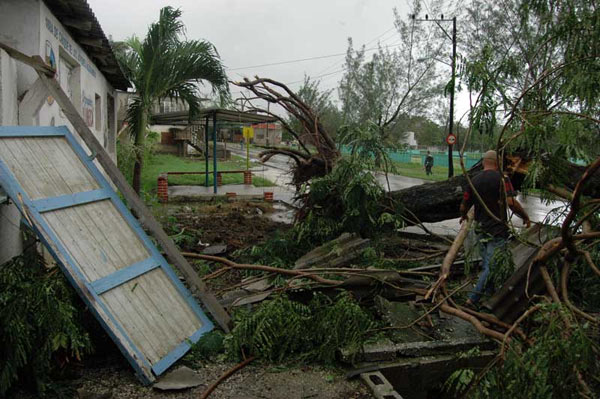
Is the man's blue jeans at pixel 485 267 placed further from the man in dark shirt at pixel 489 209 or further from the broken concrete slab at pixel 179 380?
the broken concrete slab at pixel 179 380

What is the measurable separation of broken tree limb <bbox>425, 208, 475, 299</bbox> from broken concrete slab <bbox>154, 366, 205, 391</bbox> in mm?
2157

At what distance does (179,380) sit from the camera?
3.85 metres

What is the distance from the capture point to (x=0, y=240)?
16.3 feet

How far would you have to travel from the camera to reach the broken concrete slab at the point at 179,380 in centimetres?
374

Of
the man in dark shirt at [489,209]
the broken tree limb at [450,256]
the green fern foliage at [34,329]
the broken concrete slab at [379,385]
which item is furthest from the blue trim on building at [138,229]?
the man in dark shirt at [489,209]

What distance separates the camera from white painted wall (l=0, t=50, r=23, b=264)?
198 inches

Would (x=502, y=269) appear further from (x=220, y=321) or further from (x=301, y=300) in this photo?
(x=220, y=321)

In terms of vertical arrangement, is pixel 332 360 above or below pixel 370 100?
below

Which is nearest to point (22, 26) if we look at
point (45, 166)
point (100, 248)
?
point (45, 166)

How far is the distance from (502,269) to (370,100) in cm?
Result: 2684

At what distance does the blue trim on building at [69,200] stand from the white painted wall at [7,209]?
1.16 metres

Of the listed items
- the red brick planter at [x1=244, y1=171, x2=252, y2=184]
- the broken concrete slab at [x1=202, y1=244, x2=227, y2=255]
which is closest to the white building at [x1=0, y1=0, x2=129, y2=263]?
the broken concrete slab at [x1=202, y1=244, x2=227, y2=255]

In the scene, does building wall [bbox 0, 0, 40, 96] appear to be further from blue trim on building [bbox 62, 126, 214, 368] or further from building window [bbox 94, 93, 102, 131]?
building window [bbox 94, 93, 102, 131]

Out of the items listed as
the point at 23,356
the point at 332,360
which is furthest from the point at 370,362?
the point at 23,356
